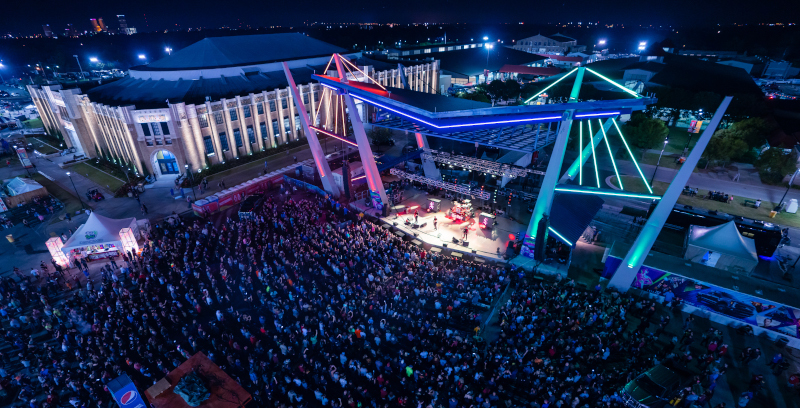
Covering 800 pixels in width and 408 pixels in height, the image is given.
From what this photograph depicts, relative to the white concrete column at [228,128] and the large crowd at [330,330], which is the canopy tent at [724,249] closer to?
the large crowd at [330,330]

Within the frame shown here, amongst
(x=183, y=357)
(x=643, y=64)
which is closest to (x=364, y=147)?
(x=183, y=357)

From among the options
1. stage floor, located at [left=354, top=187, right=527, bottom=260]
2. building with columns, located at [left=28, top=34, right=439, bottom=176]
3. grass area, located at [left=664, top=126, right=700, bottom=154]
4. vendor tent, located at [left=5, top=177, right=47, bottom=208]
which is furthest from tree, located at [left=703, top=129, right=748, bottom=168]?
vendor tent, located at [left=5, top=177, right=47, bottom=208]

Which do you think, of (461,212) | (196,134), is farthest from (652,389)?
(196,134)

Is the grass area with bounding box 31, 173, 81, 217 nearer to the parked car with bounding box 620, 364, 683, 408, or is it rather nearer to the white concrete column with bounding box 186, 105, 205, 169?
the white concrete column with bounding box 186, 105, 205, 169

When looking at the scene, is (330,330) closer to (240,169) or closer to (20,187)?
(240,169)

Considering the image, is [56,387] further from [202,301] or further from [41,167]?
[41,167]
